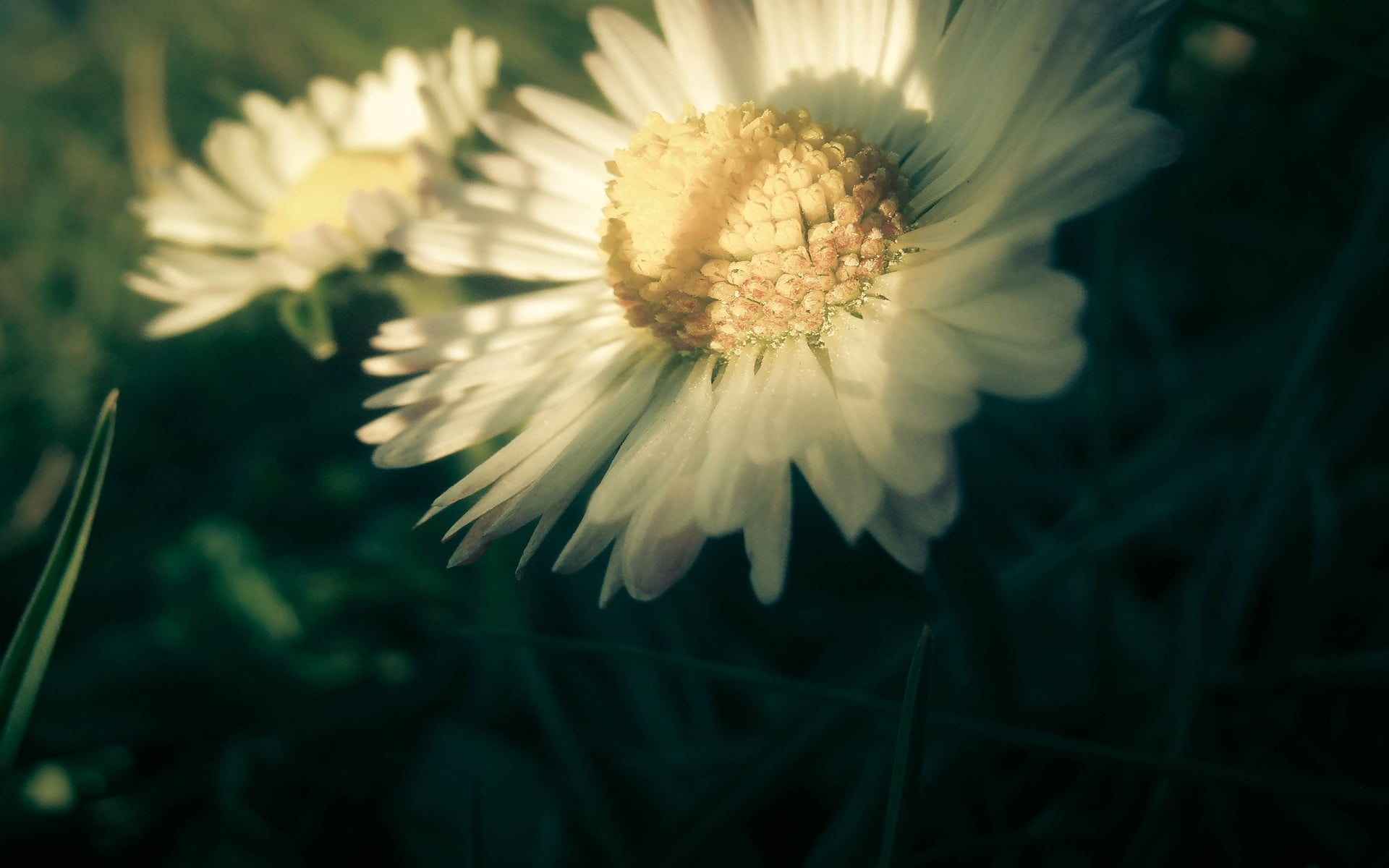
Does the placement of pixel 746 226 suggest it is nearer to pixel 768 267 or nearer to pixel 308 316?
pixel 768 267

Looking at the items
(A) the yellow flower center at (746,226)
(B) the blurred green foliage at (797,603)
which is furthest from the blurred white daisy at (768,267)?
(B) the blurred green foliage at (797,603)

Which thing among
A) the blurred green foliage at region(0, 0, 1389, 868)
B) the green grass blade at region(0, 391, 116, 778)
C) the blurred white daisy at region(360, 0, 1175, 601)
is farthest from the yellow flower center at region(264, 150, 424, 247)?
the green grass blade at region(0, 391, 116, 778)

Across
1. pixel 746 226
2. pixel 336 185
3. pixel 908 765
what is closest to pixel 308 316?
pixel 336 185

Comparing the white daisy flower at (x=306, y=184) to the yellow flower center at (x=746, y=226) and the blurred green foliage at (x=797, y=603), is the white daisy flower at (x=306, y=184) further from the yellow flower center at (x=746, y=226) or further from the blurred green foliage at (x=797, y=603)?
the yellow flower center at (x=746, y=226)

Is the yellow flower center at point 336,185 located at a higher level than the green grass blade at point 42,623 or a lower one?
higher

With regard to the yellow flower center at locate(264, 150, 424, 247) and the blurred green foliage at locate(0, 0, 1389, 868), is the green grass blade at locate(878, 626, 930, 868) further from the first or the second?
the yellow flower center at locate(264, 150, 424, 247)

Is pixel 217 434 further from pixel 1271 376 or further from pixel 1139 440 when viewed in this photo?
pixel 1271 376

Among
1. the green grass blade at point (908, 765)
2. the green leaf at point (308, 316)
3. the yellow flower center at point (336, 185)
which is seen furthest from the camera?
the yellow flower center at point (336, 185)
